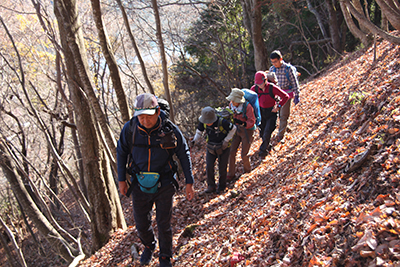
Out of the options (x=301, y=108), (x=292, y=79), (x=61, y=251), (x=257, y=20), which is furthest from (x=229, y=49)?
(x=61, y=251)

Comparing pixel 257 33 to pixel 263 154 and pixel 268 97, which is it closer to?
pixel 268 97

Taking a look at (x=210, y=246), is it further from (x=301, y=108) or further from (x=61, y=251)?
(x=301, y=108)

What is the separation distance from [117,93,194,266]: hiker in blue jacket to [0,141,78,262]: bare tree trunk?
18.2ft

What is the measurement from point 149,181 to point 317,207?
2.19m

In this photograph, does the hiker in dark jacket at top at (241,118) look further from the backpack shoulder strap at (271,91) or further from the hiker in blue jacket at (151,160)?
the hiker in blue jacket at (151,160)

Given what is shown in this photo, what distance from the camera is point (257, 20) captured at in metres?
10.9

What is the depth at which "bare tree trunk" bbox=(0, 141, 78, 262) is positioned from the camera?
322 inches

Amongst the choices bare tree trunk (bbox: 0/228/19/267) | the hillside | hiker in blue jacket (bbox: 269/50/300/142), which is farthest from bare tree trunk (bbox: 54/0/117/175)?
bare tree trunk (bbox: 0/228/19/267)

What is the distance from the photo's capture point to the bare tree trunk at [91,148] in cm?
551

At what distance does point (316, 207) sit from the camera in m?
3.34

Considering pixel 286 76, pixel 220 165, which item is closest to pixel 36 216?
pixel 220 165

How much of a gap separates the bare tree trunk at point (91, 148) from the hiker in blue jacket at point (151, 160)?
230 cm

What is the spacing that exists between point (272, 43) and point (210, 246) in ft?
55.3

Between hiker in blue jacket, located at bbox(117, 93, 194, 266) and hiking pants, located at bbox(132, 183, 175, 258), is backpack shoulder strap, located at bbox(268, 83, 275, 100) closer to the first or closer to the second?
hiker in blue jacket, located at bbox(117, 93, 194, 266)
